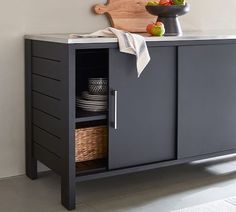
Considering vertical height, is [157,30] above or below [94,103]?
above

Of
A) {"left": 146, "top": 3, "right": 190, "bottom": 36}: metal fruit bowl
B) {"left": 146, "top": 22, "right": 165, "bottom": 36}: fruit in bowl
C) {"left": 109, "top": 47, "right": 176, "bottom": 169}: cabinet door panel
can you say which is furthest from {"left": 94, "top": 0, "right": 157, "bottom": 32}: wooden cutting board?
{"left": 109, "top": 47, "right": 176, "bottom": 169}: cabinet door panel

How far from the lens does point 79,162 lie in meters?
2.67

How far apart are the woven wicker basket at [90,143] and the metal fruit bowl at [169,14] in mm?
696

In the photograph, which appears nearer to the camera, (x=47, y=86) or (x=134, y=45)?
(x=134, y=45)

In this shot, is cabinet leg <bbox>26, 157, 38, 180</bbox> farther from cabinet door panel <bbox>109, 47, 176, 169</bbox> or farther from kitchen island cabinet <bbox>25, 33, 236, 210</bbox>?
cabinet door panel <bbox>109, 47, 176, 169</bbox>

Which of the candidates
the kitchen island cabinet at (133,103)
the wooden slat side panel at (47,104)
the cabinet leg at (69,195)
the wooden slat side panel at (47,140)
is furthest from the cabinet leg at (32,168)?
the cabinet leg at (69,195)

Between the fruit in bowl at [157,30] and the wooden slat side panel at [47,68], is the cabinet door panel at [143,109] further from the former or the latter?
the wooden slat side panel at [47,68]

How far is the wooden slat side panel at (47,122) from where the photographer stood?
102 inches

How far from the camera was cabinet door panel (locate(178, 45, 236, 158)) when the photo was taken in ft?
9.12

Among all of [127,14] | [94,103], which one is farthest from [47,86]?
[127,14]

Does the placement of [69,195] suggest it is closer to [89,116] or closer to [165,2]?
[89,116]

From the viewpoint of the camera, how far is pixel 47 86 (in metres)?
2.66

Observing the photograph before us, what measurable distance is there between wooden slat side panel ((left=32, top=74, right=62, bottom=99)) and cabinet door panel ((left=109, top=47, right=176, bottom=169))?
261 mm

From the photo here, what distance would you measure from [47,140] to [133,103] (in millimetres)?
496
